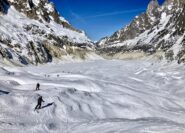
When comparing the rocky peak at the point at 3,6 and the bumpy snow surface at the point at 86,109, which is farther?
the rocky peak at the point at 3,6

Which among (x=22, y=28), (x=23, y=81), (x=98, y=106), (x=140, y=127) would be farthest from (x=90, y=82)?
(x=22, y=28)

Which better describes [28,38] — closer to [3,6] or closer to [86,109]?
[3,6]

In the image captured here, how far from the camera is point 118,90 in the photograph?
2761 inches

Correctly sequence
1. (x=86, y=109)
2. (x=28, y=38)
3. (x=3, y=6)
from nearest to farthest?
(x=86, y=109)
(x=28, y=38)
(x=3, y=6)

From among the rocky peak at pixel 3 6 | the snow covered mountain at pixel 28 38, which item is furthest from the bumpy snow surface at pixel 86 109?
the rocky peak at pixel 3 6

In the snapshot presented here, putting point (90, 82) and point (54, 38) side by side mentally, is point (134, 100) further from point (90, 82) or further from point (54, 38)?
point (54, 38)

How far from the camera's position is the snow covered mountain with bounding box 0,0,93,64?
127225mm

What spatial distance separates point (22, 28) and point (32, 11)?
36810 mm

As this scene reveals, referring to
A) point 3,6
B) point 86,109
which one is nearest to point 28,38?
point 3,6

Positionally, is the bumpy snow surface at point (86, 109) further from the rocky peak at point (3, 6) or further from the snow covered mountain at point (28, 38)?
the rocky peak at point (3, 6)

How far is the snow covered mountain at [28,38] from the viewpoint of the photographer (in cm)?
12722

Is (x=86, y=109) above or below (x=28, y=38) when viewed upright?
below

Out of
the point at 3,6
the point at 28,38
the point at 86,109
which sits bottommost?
the point at 86,109

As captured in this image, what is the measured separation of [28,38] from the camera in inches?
5694
